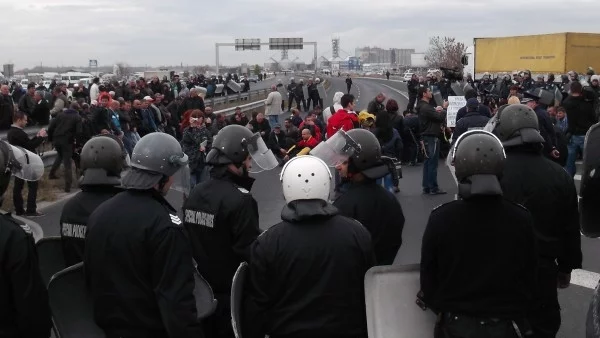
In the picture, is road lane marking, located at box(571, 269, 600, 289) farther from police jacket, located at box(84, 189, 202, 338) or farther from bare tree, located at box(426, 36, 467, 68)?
bare tree, located at box(426, 36, 467, 68)

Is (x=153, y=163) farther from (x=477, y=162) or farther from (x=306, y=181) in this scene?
(x=477, y=162)

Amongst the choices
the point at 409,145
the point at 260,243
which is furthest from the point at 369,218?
the point at 409,145

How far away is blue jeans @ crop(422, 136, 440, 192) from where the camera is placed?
1275cm

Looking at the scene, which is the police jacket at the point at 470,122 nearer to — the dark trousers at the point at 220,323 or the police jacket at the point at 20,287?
the dark trousers at the point at 220,323

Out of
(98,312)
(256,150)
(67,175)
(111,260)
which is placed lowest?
(67,175)

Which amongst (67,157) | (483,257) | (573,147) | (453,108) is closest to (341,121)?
(573,147)

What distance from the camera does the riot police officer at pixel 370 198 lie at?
16.1 ft

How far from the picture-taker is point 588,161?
132 inches

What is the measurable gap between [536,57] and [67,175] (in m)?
24.9

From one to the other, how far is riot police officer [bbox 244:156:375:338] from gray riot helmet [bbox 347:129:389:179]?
1337 millimetres

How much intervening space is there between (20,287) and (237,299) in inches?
45.8

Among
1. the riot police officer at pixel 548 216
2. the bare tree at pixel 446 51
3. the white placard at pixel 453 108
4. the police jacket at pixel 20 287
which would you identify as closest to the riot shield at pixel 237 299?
the police jacket at pixel 20 287

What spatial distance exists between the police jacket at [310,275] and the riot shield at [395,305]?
0.06 meters

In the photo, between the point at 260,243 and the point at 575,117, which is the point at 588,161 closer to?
the point at 260,243
